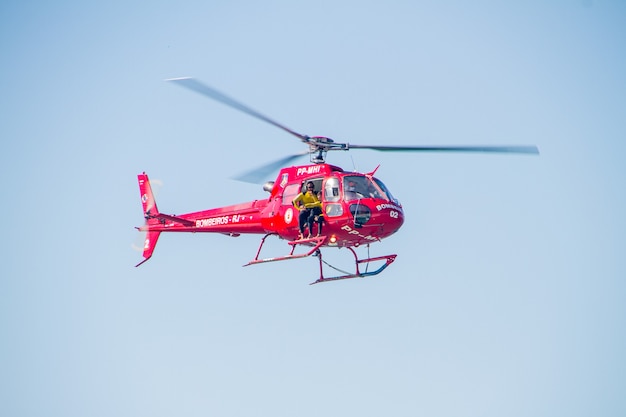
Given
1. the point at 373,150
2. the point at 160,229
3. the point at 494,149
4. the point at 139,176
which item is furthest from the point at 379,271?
the point at 139,176

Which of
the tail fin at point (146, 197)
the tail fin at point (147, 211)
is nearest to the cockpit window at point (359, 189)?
the tail fin at point (147, 211)

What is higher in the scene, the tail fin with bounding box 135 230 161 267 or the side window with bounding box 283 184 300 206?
the side window with bounding box 283 184 300 206

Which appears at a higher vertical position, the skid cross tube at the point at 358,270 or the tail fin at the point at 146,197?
the tail fin at the point at 146,197

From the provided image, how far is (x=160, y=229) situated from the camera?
79.7ft

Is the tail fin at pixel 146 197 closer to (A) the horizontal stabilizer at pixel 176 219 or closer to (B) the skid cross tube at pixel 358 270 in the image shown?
(A) the horizontal stabilizer at pixel 176 219

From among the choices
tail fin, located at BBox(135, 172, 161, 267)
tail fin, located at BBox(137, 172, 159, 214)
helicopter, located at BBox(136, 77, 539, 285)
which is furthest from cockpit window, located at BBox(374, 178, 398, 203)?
tail fin, located at BBox(137, 172, 159, 214)

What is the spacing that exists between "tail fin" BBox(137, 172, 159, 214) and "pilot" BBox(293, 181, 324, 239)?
5.65 meters

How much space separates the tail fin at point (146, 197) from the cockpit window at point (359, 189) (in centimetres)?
657

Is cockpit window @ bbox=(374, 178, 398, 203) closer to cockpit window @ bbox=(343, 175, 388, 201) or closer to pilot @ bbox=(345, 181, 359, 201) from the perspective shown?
cockpit window @ bbox=(343, 175, 388, 201)

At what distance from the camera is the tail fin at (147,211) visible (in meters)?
24.7

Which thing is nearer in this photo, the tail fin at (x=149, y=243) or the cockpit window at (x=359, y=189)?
the cockpit window at (x=359, y=189)

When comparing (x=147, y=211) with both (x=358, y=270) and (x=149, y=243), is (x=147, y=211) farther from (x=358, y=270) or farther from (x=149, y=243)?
(x=358, y=270)

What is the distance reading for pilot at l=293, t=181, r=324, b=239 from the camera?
814 inches

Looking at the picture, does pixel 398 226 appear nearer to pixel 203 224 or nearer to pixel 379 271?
pixel 379 271
